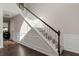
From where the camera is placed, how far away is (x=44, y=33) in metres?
3.46

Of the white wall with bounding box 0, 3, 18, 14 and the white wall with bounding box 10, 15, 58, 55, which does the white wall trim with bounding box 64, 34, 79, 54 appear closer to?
the white wall with bounding box 10, 15, 58, 55

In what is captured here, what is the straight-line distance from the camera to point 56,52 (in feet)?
9.52

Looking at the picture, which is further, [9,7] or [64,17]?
[64,17]

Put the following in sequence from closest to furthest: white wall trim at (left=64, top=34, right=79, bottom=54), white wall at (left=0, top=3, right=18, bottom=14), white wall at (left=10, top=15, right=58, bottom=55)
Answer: white wall at (left=0, top=3, right=18, bottom=14) → white wall trim at (left=64, top=34, right=79, bottom=54) → white wall at (left=10, top=15, right=58, bottom=55)

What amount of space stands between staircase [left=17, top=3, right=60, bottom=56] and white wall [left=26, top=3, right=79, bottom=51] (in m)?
0.25

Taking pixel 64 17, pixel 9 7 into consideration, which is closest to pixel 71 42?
pixel 64 17

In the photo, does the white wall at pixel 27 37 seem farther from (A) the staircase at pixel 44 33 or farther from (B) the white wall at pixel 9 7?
(B) the white wall at pixel 9 7

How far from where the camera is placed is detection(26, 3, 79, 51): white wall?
120 inches

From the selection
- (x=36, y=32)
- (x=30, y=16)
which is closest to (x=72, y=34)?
(x=36, y=32)

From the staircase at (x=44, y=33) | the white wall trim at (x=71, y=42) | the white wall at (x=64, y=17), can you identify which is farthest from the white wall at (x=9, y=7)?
the white wall trim at (x=71, y=42)

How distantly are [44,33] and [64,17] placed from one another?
0.87 metres

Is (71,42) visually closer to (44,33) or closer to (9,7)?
(44,33)

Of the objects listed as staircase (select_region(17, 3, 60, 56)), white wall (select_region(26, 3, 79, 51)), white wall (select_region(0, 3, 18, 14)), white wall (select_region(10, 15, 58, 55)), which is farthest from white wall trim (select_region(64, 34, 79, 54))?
white wall (select_region(0, 3, 18, 14))

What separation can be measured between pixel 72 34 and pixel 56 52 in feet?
2.56
